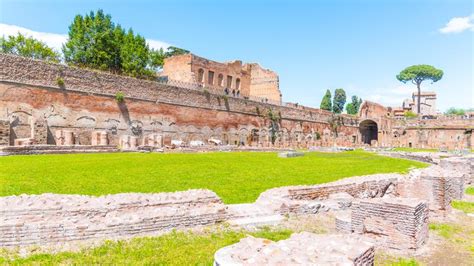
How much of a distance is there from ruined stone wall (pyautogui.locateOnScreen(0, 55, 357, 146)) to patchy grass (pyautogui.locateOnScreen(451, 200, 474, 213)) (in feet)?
59.2

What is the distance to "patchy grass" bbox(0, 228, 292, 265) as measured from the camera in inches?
157

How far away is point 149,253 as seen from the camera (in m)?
4.31

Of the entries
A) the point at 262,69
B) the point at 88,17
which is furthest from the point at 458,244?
the point at 262,69

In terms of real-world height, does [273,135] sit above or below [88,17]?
below

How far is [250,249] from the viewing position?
3.16 meters

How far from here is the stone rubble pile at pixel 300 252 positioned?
9.57ft

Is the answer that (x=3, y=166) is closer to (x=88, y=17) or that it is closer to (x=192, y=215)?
(x=192, y=215)

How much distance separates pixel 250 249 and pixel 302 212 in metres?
3.48

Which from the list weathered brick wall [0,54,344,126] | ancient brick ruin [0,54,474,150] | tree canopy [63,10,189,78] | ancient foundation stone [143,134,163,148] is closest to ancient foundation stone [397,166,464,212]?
ancient brick ruin [0,54,474,150]

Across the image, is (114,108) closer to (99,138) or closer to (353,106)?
(99,138)

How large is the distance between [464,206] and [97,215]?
26.3ft

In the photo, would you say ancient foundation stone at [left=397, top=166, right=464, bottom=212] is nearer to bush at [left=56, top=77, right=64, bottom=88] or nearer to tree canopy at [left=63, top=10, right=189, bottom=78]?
bush at [left=56, top=77, right=64, bottom=88]

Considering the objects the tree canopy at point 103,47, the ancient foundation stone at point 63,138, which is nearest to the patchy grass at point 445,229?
the ancient foundation stone at point 63,138

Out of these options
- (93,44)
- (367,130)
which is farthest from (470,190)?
(367,130)
